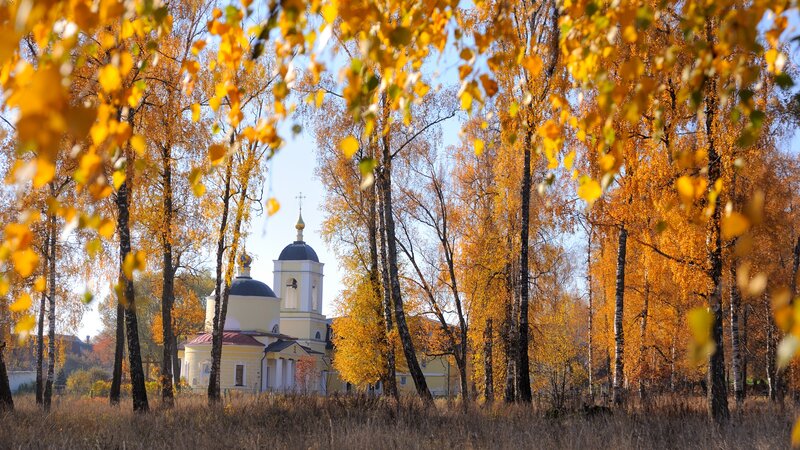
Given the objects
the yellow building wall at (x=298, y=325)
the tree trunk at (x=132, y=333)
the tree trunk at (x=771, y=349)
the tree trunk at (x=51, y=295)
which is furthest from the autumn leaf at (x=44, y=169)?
the yellow building wall at (x=298, y=325)

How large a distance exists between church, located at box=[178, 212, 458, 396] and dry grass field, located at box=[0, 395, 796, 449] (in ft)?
118

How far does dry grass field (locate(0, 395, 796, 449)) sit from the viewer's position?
9078 mm

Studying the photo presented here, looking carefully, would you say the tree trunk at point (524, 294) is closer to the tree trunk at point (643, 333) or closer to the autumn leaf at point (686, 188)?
the tree trunk at point (643, 333)

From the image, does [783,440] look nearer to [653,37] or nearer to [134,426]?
[653,37]

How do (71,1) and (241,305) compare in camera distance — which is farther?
(241,305)

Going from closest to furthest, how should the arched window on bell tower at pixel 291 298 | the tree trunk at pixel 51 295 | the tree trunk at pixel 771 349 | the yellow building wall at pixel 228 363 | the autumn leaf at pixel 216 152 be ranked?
the autumn leaf at pixel 216 152
the tree trunk at pixel 51 295
the tree trunk at pixel 771 349
the yellow building wall at pixel 228 363
the arched window on bell tower at pixel 291 298

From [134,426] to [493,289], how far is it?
14436 mm

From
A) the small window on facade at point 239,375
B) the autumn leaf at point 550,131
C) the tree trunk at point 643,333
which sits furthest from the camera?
the small window on facade at point 239,375

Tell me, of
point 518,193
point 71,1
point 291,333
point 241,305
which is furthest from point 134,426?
point 291,333

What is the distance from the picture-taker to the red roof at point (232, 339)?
53.3 metres

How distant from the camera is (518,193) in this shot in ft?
70.9

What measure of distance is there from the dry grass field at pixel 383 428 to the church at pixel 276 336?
3588 cm

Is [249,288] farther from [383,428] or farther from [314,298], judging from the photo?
[383,428]

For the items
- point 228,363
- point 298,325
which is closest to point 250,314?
point 228,363
